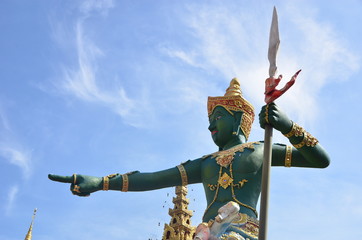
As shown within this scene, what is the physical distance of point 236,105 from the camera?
9.32 meters

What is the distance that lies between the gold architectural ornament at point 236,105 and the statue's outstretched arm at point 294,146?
0.86 m

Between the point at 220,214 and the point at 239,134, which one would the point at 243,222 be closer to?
the point at 220,214

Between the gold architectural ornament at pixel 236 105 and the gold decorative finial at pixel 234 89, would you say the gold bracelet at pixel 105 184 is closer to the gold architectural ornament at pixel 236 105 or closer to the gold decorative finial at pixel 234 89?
the gold architectural ornament at pixel 236 105

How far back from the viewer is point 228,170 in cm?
850

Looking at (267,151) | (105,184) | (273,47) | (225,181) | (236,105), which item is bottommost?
(267,151)

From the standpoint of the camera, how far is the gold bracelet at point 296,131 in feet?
24.5

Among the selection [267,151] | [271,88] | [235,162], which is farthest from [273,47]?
[235,162]

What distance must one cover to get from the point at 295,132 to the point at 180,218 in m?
14.7

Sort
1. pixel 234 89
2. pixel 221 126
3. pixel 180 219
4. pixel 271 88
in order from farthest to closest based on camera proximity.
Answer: pixel 180 219, pixel 234 89, pixel 221 126, pixel 271 88

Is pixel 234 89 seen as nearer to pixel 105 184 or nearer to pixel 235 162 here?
pixel 235 162

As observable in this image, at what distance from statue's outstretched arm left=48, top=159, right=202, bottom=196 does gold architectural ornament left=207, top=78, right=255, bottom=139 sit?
3.01 ft

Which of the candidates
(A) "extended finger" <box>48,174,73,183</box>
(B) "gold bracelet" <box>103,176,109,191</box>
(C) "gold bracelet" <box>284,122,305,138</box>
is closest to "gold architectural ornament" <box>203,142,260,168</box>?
(C) "gold bracelet" <box>284,122,305,138</box>

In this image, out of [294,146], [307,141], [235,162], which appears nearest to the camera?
[307,141]

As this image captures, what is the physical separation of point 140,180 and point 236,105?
192cm
